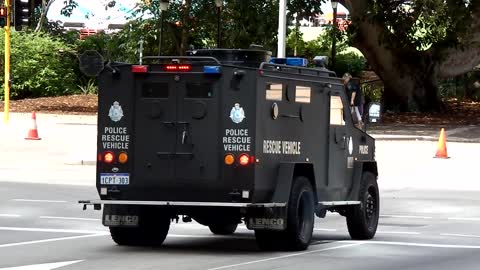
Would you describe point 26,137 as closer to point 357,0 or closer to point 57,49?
point 357,0

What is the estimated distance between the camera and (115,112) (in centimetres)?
1374

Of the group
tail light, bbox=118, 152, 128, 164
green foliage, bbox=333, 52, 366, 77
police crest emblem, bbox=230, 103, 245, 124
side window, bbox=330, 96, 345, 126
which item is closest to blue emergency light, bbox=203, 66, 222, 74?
police crest emblem, bbox=230, 103, 245, 124

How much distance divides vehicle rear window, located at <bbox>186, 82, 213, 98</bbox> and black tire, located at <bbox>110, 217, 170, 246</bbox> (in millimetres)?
1777

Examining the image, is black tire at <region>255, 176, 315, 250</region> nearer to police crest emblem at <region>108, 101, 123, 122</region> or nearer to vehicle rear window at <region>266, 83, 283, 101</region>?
vehicle rear window at <region>266, 83, 283, 101</region>

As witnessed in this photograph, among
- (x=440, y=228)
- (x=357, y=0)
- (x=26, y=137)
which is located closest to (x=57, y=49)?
(x=357, y=0)

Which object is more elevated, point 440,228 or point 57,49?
point 57,49

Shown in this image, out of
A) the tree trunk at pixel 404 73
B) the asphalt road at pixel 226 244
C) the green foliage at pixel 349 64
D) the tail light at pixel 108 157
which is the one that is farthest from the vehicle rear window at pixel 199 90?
the green foliage at pixel 349 64

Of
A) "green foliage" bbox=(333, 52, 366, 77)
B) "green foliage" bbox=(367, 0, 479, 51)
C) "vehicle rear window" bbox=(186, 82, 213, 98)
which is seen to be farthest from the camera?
"green foliage" bbox=(333, 52, 366, 77)

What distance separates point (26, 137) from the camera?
34.1 meters

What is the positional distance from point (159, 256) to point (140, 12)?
4081cm

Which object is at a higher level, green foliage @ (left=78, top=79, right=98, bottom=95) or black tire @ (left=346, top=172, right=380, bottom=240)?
green foliage @ (left=78, top=79, right=98, bottom=95)

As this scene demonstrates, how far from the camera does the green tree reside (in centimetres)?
4316

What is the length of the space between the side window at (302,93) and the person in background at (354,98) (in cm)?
118

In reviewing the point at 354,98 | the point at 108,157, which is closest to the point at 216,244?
the point at 108,157
